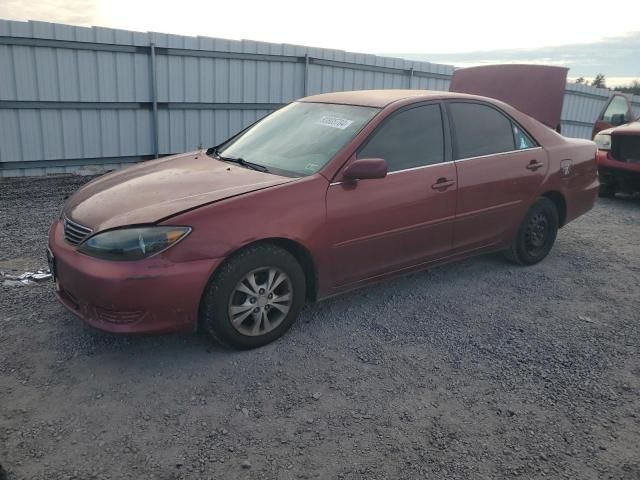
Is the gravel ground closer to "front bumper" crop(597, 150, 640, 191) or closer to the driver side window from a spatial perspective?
"front bumper" crop(597, 150, 640, 191)

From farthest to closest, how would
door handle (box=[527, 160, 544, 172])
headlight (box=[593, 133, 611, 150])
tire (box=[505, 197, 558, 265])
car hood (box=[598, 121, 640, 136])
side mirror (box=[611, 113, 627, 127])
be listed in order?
side mirror (box=[611, 113, 627, 127])
headlight (box=[593, 133, 611, 150])
car hood (box=[598, 121, 640, 136])
tire (box=[505, 197, 558, 265])
door handle (box=[527, 160, 544, 172])

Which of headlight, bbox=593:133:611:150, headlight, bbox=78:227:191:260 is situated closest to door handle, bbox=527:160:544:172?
headlight, bbox=78:227:191:260

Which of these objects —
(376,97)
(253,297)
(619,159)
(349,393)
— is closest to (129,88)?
(376,97)

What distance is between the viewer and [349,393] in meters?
3.04

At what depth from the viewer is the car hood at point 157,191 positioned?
3.19m

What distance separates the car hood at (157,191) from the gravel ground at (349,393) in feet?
2.71

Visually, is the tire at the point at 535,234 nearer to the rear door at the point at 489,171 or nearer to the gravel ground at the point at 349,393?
the rear door at the point at 489,171

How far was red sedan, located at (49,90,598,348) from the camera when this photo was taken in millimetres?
3057

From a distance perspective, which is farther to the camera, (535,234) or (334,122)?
(535,234)

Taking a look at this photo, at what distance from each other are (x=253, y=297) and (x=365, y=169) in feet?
3.60

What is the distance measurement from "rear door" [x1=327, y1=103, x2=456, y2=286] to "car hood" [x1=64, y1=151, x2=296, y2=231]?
53cm

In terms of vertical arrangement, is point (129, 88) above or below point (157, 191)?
above

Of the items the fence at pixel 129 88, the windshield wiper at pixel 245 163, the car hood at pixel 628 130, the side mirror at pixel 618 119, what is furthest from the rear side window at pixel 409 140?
the side mirror at pixel 618 119

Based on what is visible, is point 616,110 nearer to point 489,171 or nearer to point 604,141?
point 604,141
